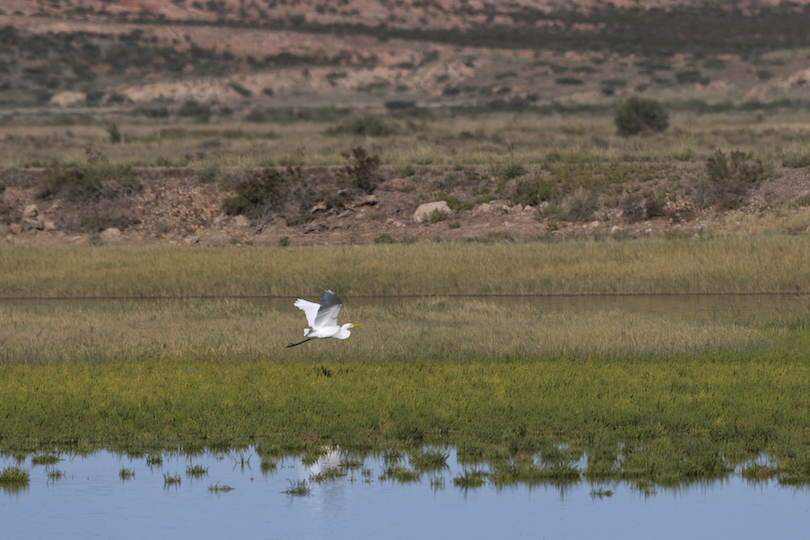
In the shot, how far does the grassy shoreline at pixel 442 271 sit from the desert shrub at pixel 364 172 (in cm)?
916

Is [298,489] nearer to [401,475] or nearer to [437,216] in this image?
[401,475]

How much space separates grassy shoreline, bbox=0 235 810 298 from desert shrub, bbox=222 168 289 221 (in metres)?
7.88

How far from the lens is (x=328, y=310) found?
14898mm

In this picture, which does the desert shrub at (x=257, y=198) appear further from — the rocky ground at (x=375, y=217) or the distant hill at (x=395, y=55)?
the distant hill at (x=395, y=55)

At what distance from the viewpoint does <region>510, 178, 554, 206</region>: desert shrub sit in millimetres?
38250

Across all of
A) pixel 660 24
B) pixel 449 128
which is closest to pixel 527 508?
pixel 449 128

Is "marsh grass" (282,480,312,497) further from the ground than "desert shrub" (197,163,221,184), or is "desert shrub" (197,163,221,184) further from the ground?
"marsh grass" (282,480,312,497)

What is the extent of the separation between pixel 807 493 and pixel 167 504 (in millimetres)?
5661

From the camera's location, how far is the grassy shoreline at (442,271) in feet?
89.1

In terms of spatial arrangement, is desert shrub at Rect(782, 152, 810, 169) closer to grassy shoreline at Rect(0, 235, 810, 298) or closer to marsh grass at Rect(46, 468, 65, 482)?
grassy shoreline at Rect(0, 235, 810, 298)

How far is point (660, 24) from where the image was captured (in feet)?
433

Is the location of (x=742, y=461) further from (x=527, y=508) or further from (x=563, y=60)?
(x=563, y=60)

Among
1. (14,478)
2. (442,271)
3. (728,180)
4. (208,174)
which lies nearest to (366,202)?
(208,174)

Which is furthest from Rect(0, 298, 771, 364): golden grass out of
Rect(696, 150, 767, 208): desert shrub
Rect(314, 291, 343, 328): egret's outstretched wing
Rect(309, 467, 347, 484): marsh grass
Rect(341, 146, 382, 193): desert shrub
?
Rect(341, 146, 382, 193): desert shrub
